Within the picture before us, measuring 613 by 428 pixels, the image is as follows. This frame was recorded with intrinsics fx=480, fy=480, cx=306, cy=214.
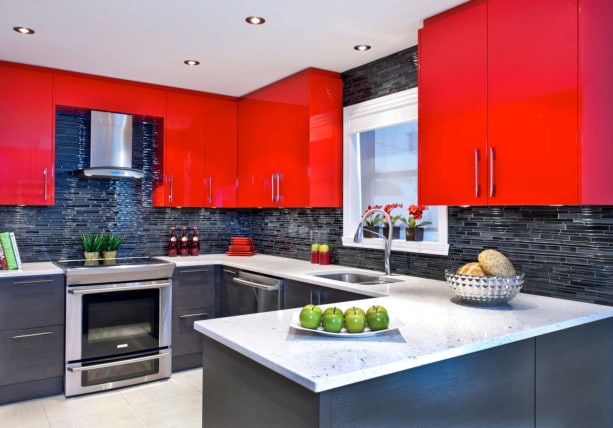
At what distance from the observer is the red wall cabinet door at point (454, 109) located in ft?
7.46

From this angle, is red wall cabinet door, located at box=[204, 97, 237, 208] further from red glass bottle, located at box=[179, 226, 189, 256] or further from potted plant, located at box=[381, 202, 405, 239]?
potted plant, located at box=[381, 202, 405, 239]

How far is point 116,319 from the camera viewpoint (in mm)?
3414

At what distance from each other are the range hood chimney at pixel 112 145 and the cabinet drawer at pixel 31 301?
90 centimetres

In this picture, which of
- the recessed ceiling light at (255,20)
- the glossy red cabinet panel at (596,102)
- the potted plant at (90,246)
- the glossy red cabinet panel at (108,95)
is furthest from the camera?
the potted plant at (90,246)

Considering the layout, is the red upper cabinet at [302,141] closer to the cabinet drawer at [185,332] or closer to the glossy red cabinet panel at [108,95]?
the glossy red cabinet panel at [108,95]

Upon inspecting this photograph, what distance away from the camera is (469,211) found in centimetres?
269

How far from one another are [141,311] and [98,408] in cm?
71

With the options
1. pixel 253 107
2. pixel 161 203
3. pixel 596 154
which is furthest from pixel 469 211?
pixel 161 203

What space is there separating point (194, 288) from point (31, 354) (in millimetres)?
1152

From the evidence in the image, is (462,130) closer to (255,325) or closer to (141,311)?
(255,325)

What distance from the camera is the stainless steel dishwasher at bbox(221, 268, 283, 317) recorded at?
315cm

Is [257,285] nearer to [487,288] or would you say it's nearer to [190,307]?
[190,307]

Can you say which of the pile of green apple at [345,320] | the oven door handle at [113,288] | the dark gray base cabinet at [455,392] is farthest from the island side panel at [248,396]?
the oven door handle at [113,288]

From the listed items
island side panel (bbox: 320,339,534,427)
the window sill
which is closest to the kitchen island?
island side panel (bbox: 320,339,534,427)
